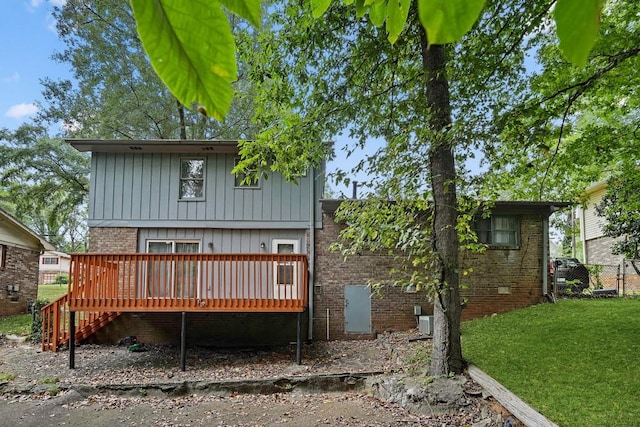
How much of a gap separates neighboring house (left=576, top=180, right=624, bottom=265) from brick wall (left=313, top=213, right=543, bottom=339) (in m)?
7.01

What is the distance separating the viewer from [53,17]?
45.0 feet

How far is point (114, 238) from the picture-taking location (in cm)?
1073

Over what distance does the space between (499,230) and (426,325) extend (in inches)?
135

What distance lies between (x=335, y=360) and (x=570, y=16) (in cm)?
885

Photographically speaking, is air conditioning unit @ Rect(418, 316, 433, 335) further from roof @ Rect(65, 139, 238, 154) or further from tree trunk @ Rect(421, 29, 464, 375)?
roof @ Rect(65, 139, 238, 154)

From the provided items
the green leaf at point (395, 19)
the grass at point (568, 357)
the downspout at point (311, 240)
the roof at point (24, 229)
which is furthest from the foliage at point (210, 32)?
the roof at point (24, 229)

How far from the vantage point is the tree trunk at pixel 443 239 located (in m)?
6.39

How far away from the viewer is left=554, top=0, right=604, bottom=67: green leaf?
37cm

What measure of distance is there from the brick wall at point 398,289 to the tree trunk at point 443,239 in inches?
154

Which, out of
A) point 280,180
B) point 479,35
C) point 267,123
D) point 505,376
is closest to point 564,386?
point 505,376

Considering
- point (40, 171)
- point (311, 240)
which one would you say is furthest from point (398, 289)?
point (40, 171)

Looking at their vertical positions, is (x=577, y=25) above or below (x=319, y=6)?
below

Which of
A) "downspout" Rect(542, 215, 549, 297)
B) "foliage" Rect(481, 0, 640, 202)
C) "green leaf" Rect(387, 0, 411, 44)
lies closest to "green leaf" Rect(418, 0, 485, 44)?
"green leaf" Rect(387, 0, 411, 44)

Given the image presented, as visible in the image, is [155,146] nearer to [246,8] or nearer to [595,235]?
[246,8]
